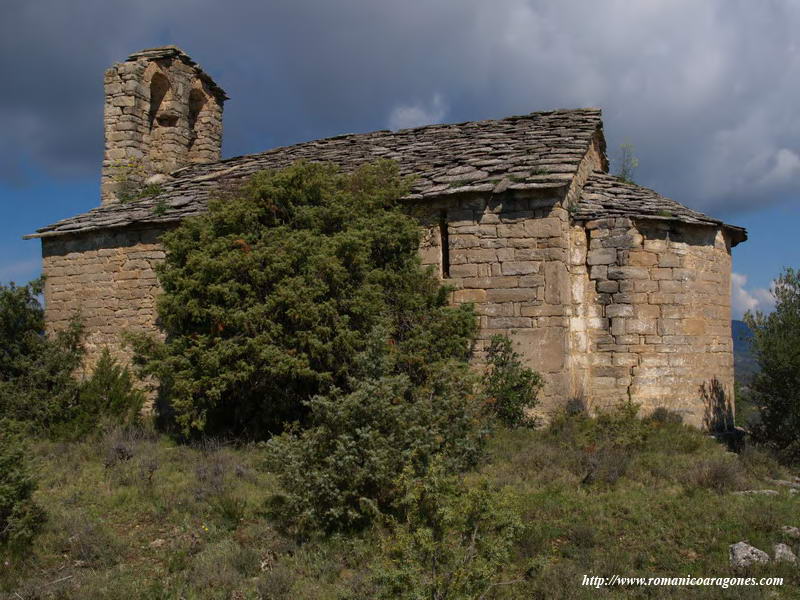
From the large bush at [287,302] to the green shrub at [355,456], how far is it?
187 cm

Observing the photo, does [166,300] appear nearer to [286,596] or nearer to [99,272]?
[99,272]

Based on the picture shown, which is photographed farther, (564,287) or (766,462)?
(564,287)

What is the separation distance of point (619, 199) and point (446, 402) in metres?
5.03

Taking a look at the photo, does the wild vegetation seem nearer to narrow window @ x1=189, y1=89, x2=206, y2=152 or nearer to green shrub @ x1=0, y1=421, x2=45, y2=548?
green shrub @ x1=0, y1=421, x2=45, y2=548

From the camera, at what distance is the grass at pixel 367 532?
542 cm

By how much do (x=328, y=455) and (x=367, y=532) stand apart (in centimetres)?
83

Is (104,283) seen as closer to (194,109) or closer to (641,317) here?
(194,109)

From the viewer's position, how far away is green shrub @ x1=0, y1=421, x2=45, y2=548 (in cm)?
607

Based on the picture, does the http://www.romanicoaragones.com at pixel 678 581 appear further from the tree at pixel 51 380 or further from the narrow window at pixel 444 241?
the tree at pixel 51 380

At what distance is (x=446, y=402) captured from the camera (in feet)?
25.4

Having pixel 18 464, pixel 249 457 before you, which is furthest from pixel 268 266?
pixel 18 464

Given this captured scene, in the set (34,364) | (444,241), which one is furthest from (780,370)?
(34,364)

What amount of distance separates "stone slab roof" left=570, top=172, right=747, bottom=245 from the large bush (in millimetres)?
2537

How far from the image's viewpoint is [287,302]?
29.2 ft
